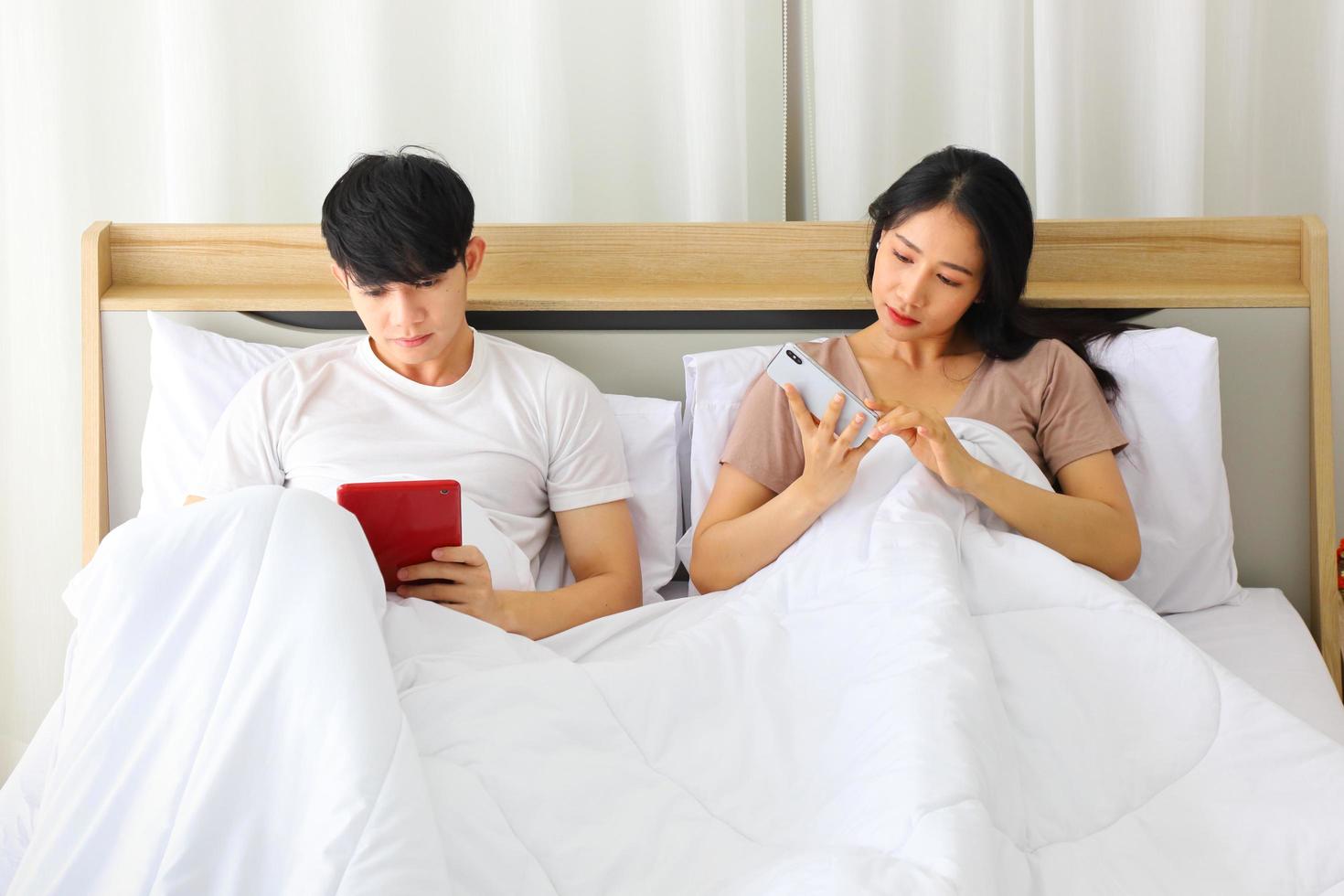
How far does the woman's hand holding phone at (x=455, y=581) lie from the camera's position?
1366mm

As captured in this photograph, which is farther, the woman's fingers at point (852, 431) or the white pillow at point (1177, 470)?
the white pillow at point (1177, 470)

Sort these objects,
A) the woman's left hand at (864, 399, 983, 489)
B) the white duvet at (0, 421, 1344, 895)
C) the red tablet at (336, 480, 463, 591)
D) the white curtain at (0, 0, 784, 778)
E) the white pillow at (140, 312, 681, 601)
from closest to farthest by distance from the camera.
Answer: the white duvet at (0, 421, 1344, 895) → the red tablet at (336, 480, 463, 591) → the woman's left hand at (864, 399, 983, 489) → the white pillow at (140, 312, 681, 601) → the white curtain at (0, 0, 784, 778)

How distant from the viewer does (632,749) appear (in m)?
1.12

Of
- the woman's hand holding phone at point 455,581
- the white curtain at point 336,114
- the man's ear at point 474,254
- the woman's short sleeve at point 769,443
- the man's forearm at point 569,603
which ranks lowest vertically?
the man's forearm at point 569,603

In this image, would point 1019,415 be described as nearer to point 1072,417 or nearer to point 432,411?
point 1072,417

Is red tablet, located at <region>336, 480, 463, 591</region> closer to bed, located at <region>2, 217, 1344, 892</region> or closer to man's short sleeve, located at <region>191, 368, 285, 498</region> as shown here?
man's short sleeve, located at <region>191, 368, 285, 498</region>

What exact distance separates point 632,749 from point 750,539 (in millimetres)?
461

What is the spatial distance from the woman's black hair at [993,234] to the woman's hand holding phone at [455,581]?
72cm

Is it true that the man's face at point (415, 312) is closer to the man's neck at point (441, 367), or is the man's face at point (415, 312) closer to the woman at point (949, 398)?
the man's neck at point (441, 367)

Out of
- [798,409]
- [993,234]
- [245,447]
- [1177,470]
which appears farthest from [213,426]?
[1177,470]

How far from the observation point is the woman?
1.48 m

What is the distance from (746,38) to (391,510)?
1.19 m

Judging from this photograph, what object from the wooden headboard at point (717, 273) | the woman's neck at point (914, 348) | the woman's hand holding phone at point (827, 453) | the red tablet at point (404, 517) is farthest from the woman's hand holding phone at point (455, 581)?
the woman's neck at point (914, 348)

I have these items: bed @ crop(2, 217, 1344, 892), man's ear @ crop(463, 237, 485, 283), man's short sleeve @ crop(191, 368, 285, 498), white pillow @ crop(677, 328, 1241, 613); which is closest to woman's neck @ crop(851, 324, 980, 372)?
bed @ crop(2, 217, 1344, 892)
